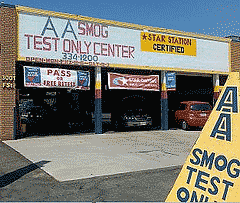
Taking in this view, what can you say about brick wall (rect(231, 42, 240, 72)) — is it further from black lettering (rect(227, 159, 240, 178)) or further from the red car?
black lettering (rect(227, 159, 240, 178))

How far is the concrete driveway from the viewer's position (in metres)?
6.90

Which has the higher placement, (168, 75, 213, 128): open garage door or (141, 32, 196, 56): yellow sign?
(141, 32, 196, 56): yellow sign

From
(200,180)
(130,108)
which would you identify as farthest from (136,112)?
(200,180)

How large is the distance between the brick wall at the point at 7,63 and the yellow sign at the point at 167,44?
689 centimetres

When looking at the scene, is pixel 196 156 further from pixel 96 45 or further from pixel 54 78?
pixel 96 45

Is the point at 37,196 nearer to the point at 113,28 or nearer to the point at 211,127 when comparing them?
the point at 211,127

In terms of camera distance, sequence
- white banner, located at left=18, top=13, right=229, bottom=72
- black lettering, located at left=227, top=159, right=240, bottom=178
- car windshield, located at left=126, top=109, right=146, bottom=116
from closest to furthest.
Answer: black lettering, located at left=227, top=159, right=240, bottom=178
white banner, located at left=18, top=13, right=229, bottom=72
car windshield, located at left=126, top=109, right=146, bottom=116

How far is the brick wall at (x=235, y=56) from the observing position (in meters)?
19.7

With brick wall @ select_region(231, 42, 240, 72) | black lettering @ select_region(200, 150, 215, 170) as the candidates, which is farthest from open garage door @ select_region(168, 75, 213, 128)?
black lettering @ select_region(200, 150, 215, 170)

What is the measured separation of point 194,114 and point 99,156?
8.65 m

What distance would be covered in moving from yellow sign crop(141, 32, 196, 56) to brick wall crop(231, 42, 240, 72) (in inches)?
141

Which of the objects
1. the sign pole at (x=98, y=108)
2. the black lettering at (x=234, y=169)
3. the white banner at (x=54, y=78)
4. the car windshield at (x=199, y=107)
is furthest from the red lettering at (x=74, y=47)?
the black lettering at (x=234, y=169)

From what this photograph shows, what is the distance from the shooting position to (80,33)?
13984mm

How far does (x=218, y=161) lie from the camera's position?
3.18 meters
